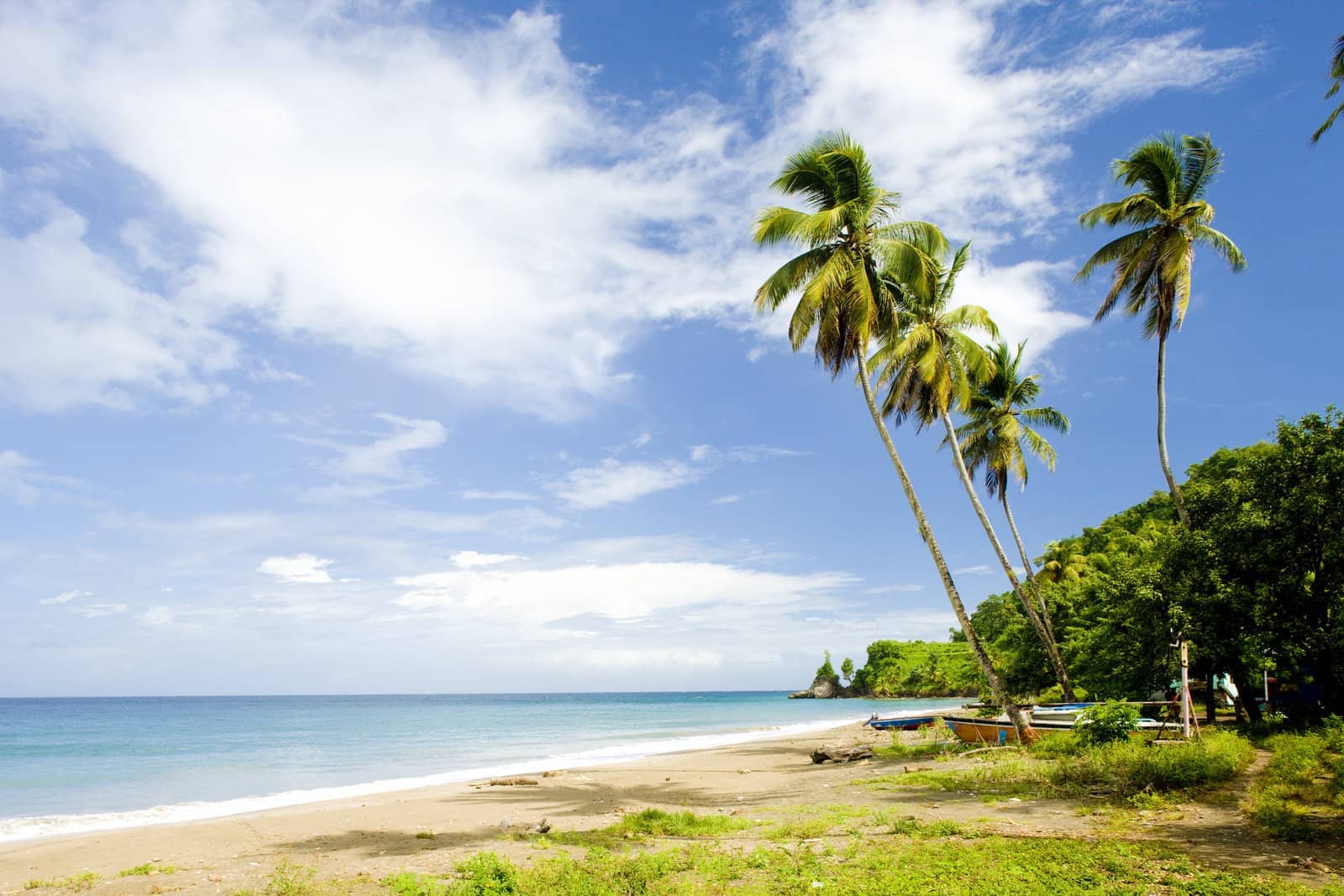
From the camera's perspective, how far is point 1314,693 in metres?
16.9

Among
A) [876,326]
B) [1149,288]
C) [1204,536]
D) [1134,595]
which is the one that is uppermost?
[1149,288]

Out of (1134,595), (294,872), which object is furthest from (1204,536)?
(294,872)

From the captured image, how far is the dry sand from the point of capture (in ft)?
27.2

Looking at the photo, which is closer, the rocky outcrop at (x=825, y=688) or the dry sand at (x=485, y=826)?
the dry sand at (x=485, y=826)

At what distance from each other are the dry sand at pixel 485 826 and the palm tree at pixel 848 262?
674 cm

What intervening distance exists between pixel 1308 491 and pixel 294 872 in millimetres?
16994

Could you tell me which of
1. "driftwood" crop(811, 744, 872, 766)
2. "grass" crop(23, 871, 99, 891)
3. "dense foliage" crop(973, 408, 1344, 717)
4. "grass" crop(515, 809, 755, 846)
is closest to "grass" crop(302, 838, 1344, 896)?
"grass" crop(515, 809, 755, 846)

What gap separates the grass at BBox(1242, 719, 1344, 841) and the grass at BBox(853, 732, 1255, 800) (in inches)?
23.2

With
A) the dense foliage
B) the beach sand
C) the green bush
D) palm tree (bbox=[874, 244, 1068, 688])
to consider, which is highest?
palm tree (bbox=[874, 244, 1068, 688])

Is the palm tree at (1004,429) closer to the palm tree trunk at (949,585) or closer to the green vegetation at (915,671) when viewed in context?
the palm tree trunk at (949,585)

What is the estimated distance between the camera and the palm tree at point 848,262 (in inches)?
690

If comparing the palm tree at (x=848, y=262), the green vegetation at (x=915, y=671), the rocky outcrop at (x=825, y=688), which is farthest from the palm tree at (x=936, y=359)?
the rocky outcrop at (x=825, y=688)

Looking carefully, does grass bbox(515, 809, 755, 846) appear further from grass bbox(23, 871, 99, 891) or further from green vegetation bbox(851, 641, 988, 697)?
green vegetation bbox(851, 641, 988, 697)

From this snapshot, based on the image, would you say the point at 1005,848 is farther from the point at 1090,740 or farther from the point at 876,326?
the point at 876,326
